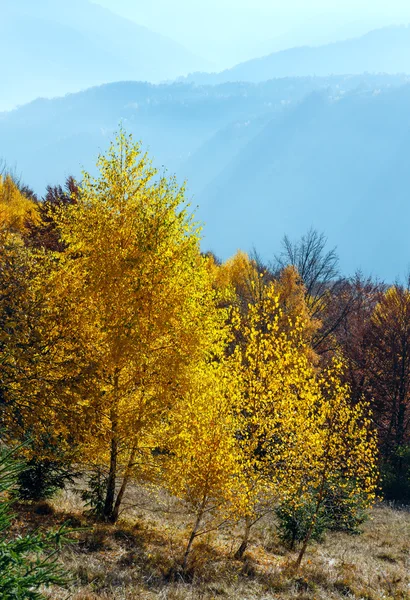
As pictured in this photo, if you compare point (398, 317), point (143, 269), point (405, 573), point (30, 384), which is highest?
point (398, 317)

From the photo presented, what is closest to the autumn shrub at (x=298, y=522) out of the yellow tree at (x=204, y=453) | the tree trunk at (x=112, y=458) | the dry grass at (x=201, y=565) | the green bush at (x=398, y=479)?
the dry grass at (x=201, y=565)

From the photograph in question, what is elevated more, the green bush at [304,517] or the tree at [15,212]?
the tree at [15,212]

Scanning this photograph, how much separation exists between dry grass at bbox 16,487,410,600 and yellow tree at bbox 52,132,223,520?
2.16 metres

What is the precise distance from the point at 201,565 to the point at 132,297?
7886 millimetres

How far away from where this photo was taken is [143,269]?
35.3ft

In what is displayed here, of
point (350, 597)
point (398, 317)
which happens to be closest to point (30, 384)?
point (350, 597)

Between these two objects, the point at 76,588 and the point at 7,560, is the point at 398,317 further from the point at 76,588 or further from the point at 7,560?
the point at 7,560

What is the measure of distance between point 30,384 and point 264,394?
7088mm

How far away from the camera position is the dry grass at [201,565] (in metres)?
9.74

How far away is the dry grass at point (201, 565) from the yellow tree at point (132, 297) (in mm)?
2162

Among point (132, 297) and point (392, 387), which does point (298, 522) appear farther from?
point (392, 387)

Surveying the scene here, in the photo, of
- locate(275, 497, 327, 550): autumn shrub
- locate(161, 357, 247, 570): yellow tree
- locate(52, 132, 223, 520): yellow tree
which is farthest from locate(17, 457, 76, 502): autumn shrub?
locate(275, 497, 327, 550): autumn shrub

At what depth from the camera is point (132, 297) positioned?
1094 centimetres

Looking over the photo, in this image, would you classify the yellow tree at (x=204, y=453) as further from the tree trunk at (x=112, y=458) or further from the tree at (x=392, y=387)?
the tree at (x=392, y=387)
